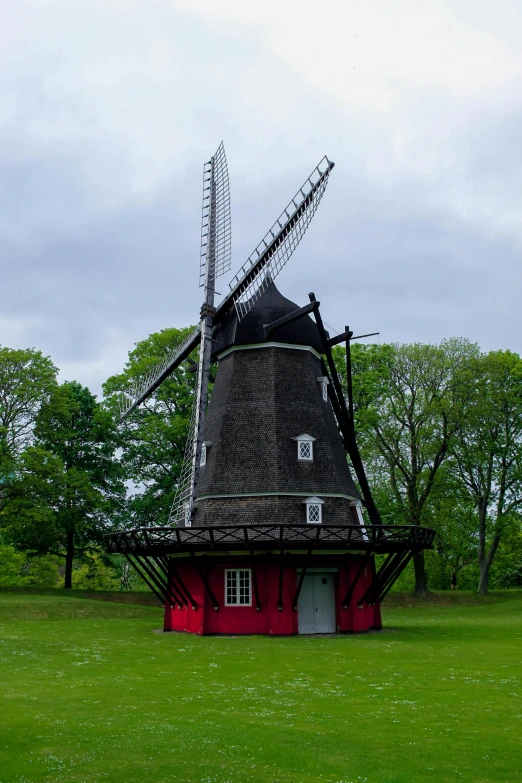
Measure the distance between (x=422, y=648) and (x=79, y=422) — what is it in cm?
2995

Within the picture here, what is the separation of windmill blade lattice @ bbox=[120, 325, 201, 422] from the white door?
11.8 m

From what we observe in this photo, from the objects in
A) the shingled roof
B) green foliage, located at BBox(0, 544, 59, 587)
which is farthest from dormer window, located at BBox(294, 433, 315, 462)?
green foliage, located at BBox(0, 544, 59, 587)

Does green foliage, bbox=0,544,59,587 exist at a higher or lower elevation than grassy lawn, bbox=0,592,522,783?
higher

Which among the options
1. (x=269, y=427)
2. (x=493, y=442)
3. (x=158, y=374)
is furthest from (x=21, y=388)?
(x=493, y=442)

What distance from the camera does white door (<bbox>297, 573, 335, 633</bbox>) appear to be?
27422 millimetres

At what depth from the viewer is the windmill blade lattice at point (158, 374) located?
34000 mm

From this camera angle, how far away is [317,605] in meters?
27.7

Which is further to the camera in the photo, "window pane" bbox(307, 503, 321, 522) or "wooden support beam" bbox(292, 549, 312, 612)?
"window pane" bbox(307, 503, 321, 522)

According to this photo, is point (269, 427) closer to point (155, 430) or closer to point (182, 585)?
point (182, 585)

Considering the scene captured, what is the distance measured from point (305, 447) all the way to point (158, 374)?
10.3 metres

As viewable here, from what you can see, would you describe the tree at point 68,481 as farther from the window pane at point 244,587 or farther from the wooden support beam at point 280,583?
the wooden support beam at point 280,583

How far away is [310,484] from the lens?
91.4 feet

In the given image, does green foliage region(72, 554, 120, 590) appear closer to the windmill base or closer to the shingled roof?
the windmill base

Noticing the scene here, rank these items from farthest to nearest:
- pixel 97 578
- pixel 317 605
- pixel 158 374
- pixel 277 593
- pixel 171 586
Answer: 1. pixel 97 578
2. pixel 158 374
3. pixel 171 586
4. pixel 317 605
5. pixel 277 593
